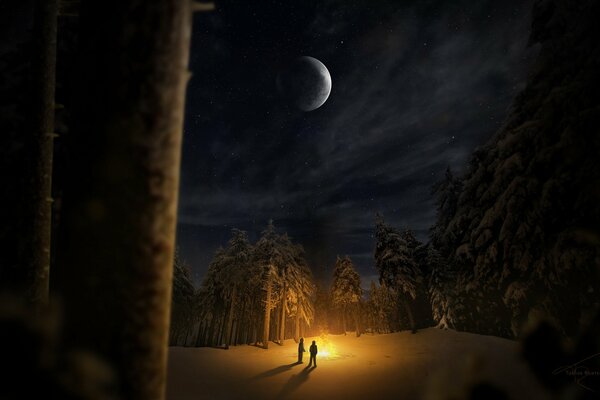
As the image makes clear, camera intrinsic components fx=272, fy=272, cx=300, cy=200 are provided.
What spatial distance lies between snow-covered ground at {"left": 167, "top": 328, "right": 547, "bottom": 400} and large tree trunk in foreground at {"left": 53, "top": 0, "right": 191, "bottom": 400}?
8.75 metres

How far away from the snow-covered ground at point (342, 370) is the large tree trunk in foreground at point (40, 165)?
30.7 feet

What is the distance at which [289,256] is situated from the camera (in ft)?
92.7

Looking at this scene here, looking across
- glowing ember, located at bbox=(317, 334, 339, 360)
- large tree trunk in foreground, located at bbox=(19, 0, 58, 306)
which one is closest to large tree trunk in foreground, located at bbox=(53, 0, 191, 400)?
large tree trunk in foreground, located at bbox=(19, 0, 58, 306)

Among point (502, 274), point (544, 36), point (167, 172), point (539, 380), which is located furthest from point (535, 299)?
point (167, 172)

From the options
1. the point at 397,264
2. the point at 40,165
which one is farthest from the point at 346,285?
the point at 40,165

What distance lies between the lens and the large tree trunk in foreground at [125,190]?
1133 millimetres

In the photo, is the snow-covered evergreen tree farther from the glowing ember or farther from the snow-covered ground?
the glowing ember

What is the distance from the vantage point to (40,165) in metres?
4.46

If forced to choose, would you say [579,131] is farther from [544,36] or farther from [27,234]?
[27,234]

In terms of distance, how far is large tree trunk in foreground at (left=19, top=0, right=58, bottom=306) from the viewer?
429 cm

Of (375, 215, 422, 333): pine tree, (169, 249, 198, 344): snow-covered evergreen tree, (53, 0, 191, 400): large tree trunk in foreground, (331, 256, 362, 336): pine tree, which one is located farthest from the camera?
(331, 256, 362, 336): pine tree

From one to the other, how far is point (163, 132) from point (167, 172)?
0.62 feet

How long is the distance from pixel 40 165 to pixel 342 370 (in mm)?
16839

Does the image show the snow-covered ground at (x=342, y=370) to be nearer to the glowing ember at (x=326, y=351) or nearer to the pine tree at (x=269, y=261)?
the glowing ember at (x=326, y=351)
